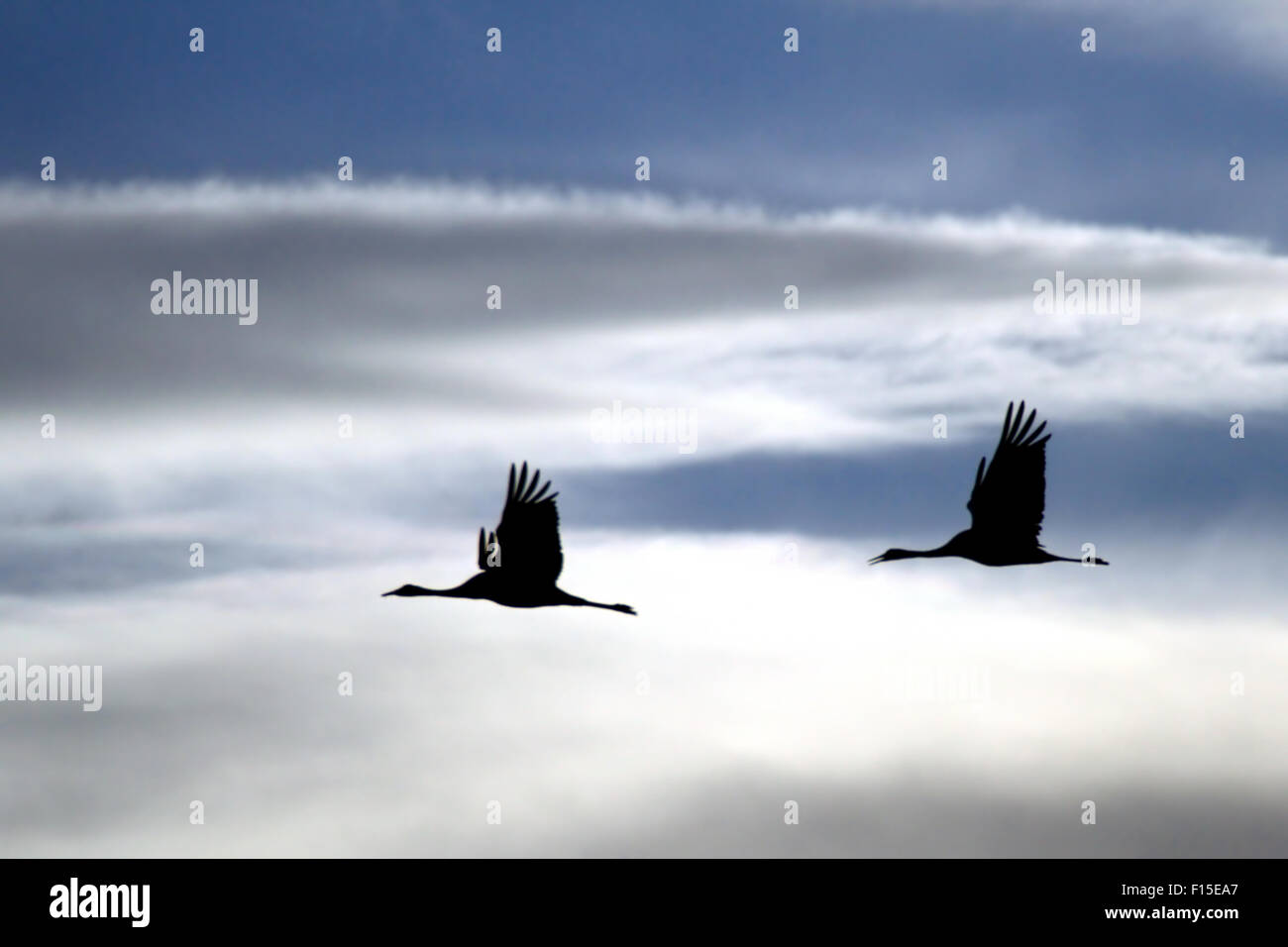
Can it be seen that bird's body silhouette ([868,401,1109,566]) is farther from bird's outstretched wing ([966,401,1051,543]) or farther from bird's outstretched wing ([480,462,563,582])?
bird's outstretched wing ([480,462,563,582])

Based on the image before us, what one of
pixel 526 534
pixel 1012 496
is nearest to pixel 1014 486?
pixel 1012 496

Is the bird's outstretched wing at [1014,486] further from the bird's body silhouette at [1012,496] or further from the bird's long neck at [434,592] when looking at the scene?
the bird's long neck at [434,592]

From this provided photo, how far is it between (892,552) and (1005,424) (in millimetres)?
4537

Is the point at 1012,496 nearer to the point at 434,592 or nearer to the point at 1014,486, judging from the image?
the point at 1014,486

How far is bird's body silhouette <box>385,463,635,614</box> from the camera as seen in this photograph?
138ft

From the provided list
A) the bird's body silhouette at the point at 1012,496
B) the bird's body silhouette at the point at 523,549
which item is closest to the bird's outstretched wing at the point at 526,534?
the bird's body silhouette at the point at 523,549

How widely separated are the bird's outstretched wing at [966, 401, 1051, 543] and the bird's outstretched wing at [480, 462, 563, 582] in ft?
29.5

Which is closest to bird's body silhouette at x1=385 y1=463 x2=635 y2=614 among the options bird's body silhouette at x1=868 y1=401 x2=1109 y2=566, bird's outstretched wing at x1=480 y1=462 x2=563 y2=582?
bird's outstretched wing at x1=480 y1=462 x2=563 y2=582

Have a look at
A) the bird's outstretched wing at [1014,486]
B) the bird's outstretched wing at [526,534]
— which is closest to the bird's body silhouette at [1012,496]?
the bird's outstretched wing at [1014,486]

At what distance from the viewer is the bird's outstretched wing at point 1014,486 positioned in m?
43.7

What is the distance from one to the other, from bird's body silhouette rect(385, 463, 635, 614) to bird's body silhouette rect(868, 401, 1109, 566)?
29.6 feet
